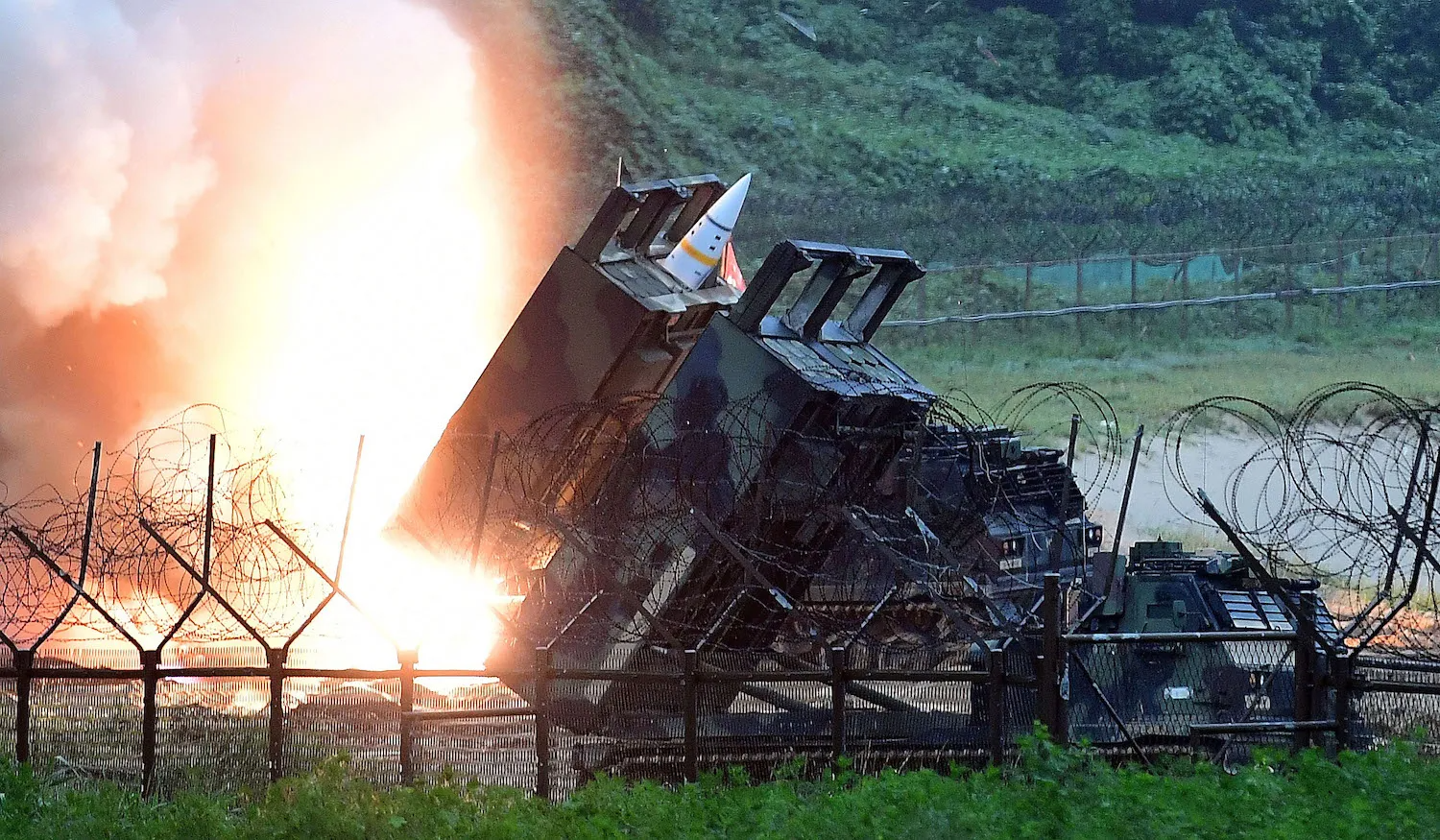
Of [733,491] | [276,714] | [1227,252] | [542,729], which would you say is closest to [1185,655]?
[733,491]

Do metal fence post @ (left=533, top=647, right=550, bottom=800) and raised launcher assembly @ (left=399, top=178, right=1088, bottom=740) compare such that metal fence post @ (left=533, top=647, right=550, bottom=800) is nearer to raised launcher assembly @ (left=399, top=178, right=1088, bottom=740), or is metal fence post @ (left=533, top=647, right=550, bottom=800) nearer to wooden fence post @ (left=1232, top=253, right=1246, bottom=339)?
raised launcher assembly @ (left=399, top=178, right=1088, bottom=740)

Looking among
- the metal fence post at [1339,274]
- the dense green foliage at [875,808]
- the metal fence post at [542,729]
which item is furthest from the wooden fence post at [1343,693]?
the metal fence post at [1339,274]

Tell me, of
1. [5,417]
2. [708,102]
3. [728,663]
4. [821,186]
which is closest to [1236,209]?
[821,186]

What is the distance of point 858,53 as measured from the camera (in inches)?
2098

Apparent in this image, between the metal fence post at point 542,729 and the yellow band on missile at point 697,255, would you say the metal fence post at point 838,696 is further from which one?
the yellow band on missile at point 697,255

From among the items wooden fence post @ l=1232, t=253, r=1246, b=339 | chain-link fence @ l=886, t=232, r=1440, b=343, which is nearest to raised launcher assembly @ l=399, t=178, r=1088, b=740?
wooden fence post @ l=1232, t=253, r=1246, b=339

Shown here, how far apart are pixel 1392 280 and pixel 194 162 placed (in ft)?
79.4

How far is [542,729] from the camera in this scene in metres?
10.7

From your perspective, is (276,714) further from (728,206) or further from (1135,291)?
(1135,291)

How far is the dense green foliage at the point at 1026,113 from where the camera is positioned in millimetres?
42344

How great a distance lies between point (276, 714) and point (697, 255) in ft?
23.4

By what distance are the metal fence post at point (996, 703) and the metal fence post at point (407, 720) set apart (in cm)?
323

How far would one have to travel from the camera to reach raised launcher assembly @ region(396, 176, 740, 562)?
15.8m

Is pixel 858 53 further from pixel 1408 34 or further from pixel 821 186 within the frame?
pixel 1408 34
